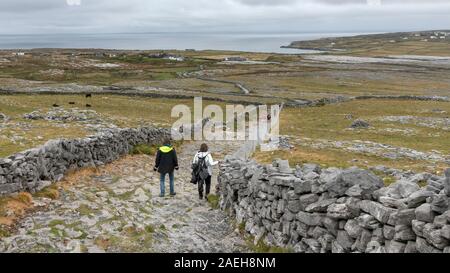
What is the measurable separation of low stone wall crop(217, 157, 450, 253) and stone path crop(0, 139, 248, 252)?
64.5 inches

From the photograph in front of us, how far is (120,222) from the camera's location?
16359mm

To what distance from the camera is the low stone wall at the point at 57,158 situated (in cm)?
1694

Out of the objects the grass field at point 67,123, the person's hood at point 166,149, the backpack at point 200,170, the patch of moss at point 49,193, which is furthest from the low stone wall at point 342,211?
the grass field at point 67,123

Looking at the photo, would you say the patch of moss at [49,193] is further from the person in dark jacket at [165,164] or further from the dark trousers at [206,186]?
the dark trousers at [206,186]

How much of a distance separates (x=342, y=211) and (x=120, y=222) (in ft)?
27.0

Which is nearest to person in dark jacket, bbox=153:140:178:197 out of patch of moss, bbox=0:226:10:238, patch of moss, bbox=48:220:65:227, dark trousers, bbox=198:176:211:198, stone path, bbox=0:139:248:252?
stone path, bbox=0:139:248:252

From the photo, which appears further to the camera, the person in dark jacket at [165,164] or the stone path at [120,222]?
the person in dark jacket at [165,164]

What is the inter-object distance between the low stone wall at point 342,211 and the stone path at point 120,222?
5.38 feet

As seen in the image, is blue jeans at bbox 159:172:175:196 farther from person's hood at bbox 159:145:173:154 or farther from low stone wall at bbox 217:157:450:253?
low stone wall at bbox 217:157:450:253

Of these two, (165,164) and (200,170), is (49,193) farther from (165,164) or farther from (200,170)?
(200,170)

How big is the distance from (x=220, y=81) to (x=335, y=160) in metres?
81.0

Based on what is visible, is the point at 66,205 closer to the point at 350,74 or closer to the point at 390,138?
the point at 390,138

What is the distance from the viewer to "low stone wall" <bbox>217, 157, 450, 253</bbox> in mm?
9000
